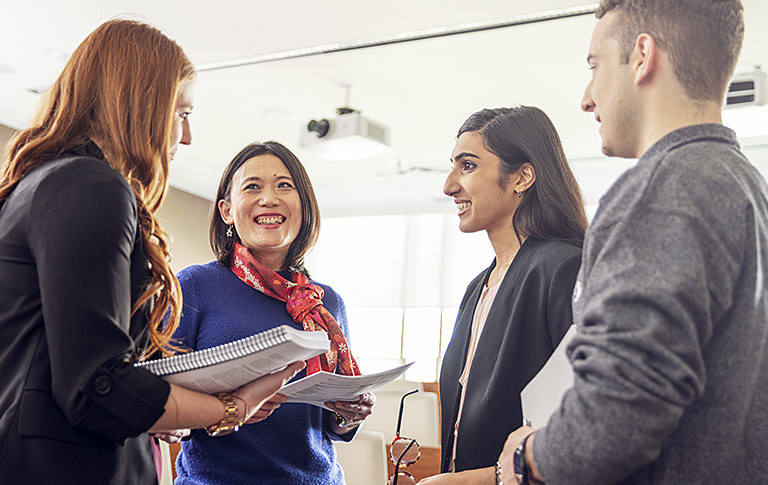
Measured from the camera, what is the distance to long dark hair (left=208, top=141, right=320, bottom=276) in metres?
2.11

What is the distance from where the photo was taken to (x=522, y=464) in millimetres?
941

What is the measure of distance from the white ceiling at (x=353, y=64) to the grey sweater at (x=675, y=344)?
11.5ft

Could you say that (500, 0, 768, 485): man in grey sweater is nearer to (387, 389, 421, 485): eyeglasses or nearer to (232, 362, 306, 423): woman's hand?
(232, 362, 306, 423): woman's hand

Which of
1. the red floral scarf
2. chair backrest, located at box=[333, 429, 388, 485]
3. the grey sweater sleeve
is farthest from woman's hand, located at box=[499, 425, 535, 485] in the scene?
chair backrest, located at box=[333, 429, 388, 485]

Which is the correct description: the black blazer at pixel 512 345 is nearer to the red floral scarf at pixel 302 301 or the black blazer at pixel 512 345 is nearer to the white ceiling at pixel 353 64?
the red floral scarf at pixel 302 301

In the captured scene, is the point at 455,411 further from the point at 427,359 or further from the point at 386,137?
the point at 427,359

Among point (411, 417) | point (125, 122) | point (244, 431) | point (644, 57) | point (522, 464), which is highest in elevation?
point (644, 57)

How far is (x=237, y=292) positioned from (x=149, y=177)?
0.74 meters

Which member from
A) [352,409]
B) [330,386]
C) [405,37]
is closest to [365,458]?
[352,409]

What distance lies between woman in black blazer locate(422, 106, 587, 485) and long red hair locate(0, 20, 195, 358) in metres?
0.67

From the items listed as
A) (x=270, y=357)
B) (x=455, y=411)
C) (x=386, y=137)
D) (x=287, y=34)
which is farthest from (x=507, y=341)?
(x=386, y=137)

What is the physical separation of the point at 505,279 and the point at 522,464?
0.69m

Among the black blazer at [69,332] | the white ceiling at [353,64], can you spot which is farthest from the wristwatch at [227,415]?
the white ceiling at [353,64]

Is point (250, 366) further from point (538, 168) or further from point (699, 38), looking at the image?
point (538, 168)
